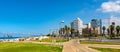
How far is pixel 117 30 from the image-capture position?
628 feet

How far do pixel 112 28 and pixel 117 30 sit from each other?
954cm

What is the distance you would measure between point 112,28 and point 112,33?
8.12m

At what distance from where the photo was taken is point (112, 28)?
604 feet

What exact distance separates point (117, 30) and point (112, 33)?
4813 mm

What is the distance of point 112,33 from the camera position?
190875mm
